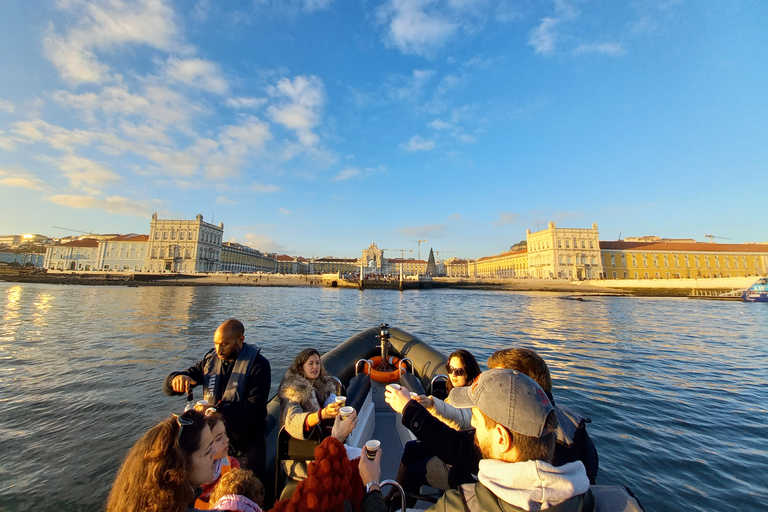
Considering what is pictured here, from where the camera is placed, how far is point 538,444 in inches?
45.4

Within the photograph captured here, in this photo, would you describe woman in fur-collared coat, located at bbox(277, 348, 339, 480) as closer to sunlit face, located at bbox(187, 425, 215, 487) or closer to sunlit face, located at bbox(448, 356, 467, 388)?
sunlit face, located at bbox(187, 425, 215, 487)

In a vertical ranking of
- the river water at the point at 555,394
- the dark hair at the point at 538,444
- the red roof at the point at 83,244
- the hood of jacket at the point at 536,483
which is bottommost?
the river water at the point at 555,394

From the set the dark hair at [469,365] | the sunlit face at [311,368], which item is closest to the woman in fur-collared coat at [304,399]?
the sunlit face at [311,368]

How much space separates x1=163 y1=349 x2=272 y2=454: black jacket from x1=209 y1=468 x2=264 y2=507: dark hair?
112 cm

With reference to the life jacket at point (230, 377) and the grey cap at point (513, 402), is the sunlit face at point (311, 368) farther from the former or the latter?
the grey cap at point (513, 402)

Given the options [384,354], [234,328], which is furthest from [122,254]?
[234,328]

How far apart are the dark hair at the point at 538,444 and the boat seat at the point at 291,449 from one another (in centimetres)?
152

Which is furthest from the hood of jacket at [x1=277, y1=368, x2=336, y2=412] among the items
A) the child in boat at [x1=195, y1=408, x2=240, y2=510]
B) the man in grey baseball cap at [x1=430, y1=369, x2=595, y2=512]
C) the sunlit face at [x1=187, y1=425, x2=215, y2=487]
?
the man in grey baseball cap at [x1=430, y1=369, x2=595, y2=512]

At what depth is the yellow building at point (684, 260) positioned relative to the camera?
63969 mm

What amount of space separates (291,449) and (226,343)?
3.52ft

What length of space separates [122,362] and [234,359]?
301 inches

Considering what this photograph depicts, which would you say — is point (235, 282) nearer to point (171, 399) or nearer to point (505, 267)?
point (171, 399)

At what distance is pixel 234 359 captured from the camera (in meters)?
2.85

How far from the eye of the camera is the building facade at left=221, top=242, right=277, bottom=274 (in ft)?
270
